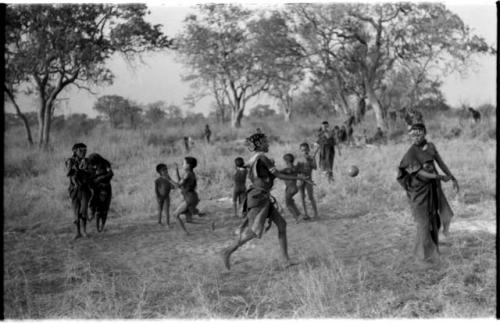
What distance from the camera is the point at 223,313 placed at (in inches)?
161

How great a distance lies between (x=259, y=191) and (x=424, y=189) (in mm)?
1691

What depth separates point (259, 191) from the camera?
16.3 ft

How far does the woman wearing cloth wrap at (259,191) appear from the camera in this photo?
4.88 m

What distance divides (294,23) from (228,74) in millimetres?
7561

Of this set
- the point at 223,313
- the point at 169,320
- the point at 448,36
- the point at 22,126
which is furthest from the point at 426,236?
the point at 448,36

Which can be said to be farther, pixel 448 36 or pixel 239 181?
pixel 448 36

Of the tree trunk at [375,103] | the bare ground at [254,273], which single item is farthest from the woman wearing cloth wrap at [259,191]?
the tree trunk at [375,103]

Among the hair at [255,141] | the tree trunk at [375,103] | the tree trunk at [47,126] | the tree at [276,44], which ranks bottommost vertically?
the hair at [255,141]

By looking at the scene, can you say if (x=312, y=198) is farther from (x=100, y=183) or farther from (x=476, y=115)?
(x=476, y=115)

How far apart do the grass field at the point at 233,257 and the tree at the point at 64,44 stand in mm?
1554

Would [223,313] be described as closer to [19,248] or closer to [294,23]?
[19,248]

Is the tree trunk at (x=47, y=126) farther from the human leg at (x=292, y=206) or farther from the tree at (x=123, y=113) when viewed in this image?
the tree at (x=123, y=113)

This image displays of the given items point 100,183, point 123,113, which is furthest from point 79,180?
point 123,113

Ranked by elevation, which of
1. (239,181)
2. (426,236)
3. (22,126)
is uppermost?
(22,126)
